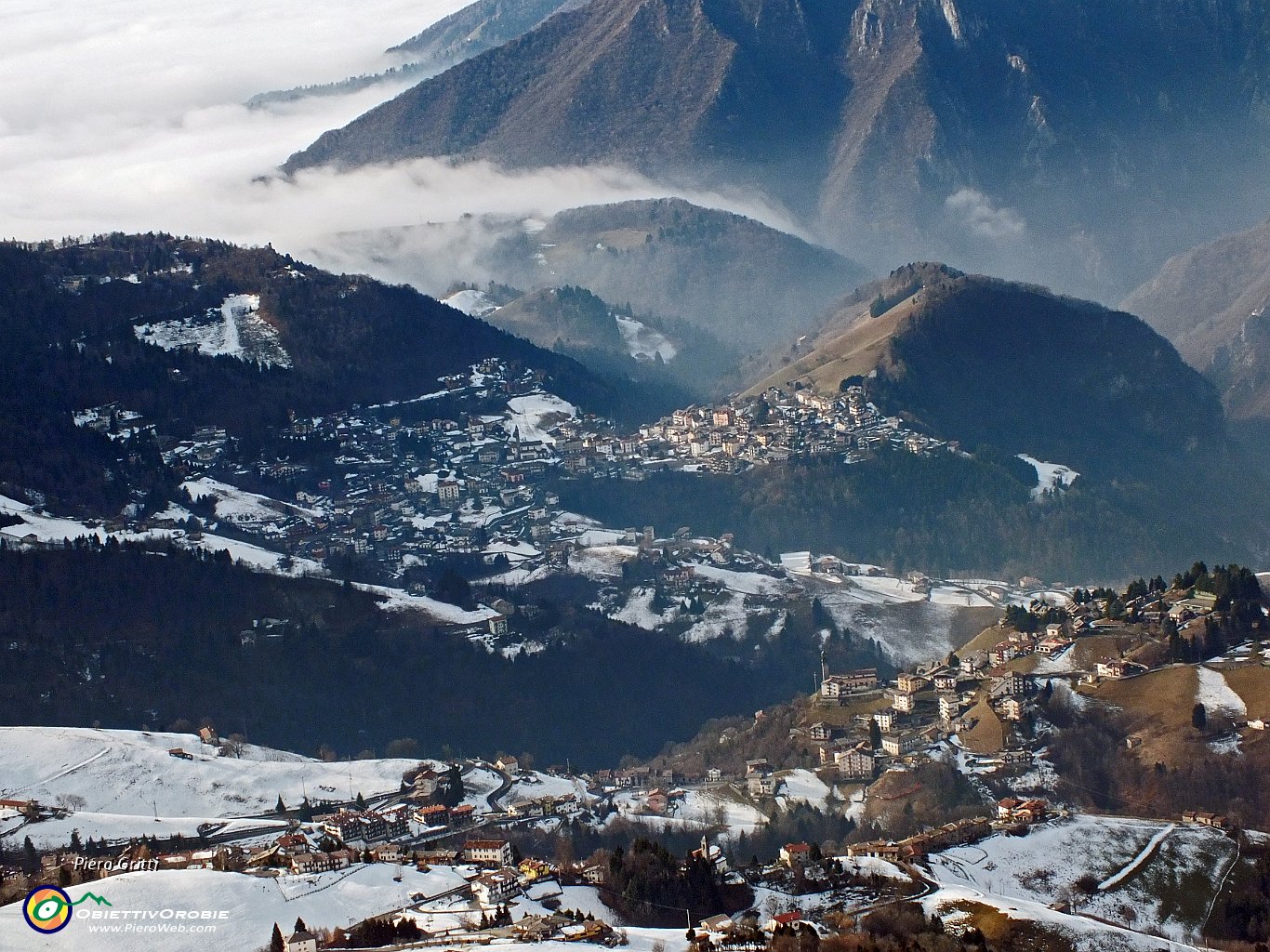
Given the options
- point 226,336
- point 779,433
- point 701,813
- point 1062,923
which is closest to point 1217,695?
point 701,813

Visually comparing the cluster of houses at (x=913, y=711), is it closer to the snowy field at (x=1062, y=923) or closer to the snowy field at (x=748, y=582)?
the snowy field at (x=1062, y=923)

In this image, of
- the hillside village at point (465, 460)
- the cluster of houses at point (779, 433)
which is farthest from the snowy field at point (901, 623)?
the cluster of houses at point (779, 433)

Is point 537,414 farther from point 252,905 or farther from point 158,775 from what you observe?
point 252,905

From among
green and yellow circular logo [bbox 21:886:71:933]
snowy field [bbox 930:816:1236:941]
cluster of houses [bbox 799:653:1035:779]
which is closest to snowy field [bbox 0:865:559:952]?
green and yellow circular logo [bbox 21:886:71:933]

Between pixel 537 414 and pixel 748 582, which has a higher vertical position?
pixel 537 414

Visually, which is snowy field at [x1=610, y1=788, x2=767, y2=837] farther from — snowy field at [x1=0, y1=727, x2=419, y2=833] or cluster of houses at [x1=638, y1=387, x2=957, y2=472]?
cluster of houses at [x1=638, y1=387, x2=957, y2=472]

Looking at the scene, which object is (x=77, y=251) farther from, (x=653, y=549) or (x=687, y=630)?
(x=687, y=630)

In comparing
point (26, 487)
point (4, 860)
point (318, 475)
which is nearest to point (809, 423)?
point (318, 475)
